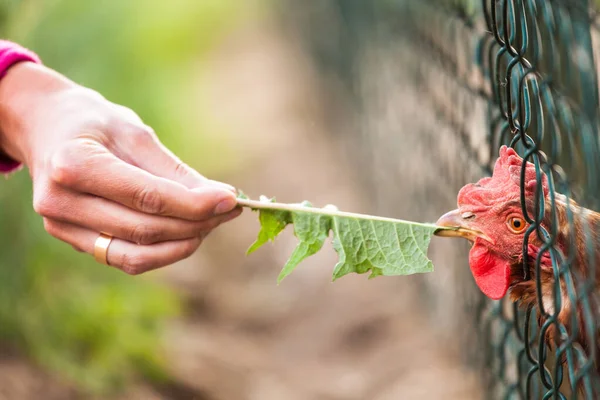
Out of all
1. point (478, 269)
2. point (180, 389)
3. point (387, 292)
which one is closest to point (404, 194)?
point (387, 292)

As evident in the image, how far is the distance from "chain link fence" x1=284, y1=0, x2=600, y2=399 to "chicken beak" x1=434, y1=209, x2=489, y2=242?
144 millimetres

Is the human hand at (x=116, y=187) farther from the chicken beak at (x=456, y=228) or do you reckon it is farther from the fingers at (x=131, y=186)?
the chicken beak at (x=456, y=228)

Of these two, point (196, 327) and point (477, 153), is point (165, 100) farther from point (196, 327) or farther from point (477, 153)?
point (477, 153)

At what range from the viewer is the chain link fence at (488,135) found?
70.5 inches

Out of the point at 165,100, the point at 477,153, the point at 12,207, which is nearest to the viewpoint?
the point at 477,153

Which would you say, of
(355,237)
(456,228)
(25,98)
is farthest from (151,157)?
(456,228)

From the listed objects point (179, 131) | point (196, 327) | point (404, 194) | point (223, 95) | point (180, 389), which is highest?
point (223, 95)

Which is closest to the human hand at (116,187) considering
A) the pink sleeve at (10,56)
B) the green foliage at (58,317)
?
the pink sleeve at (10,56)

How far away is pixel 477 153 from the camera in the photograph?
10.5ft

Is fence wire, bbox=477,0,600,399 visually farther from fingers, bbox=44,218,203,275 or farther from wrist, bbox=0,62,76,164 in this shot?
wrist, bbox=0,62,76,164

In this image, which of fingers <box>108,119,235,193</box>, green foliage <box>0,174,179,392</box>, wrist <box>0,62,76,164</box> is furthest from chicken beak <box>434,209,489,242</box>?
green foliage <box>0,174,179,392</box>

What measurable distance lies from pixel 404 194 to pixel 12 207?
263 cm

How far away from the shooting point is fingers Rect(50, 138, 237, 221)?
2.07 metres

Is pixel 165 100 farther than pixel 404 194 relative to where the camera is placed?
Yes
